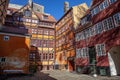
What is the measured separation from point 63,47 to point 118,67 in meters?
15.3

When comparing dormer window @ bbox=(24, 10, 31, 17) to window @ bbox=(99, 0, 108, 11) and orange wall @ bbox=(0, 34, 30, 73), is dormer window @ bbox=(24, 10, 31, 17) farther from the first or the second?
window @ bbox=(99, 0, 108, 11)

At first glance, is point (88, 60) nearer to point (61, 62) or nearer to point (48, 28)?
point (61, 62)

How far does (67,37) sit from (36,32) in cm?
917

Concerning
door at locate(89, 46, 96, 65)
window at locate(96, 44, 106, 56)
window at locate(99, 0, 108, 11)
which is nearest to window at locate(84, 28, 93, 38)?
door at locate(89, 46, 96, 65)

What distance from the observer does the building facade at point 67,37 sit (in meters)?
25.7

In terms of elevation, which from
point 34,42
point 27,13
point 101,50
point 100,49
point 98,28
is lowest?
point 101,50

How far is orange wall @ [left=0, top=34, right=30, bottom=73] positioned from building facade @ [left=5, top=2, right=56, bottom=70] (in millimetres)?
9875

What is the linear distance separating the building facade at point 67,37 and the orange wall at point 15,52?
972cm

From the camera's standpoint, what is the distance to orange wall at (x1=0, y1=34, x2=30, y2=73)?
62.5ft

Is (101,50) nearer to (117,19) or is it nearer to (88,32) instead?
(88,32)

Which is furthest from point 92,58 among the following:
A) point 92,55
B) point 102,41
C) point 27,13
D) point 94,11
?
point 27,13

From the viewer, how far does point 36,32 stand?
105 feet

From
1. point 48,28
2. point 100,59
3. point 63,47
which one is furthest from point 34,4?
point 100,59

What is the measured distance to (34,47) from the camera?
31188mm
